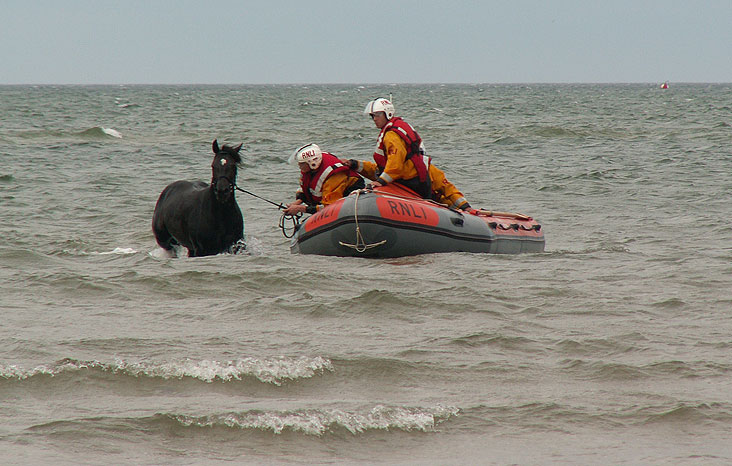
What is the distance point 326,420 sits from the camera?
4711 mm

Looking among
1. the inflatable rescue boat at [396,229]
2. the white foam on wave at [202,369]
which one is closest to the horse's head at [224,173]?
the inflatable rescue boat at [396,229]

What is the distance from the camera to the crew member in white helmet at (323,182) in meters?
10.0

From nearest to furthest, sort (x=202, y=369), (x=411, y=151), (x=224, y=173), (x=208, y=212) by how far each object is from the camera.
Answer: (x=202, y=369) < (x=224, y=173) < (x=208, y=212) < (x=411, y=151)

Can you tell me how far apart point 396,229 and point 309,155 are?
1.35 meters

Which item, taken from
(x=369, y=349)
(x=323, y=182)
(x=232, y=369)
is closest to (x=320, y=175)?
(x=323, y=182)

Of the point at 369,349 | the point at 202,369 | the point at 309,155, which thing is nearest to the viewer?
the point at 202,369

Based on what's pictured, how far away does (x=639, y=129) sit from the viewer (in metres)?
34.6

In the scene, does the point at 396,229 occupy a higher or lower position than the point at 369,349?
higher

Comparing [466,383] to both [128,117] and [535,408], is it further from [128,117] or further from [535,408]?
[128,117]

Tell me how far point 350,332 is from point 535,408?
6.57 ft

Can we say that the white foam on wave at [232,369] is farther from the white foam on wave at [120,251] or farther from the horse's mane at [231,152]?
the white foam on wave at [120,251]

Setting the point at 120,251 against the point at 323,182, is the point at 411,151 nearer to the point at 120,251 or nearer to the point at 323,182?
the point at 323,182

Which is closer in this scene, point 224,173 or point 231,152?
point 224,173

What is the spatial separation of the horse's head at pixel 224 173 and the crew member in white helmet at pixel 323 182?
85cm
